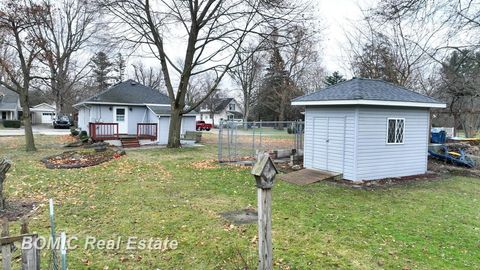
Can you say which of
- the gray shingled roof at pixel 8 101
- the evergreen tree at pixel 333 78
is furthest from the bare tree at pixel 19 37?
the gray shingled roof at pixel 8 101

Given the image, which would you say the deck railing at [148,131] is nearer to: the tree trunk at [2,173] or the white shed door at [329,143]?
the white shed door at [329,143]

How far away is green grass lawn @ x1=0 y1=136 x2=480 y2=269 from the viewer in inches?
192

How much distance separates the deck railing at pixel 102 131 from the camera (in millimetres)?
20453

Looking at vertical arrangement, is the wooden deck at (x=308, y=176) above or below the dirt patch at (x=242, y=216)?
above

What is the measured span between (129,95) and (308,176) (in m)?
18.4

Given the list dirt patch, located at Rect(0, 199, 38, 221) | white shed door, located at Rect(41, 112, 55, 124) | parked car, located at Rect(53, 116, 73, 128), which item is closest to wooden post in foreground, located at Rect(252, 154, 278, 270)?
dirt patch, located at Rect(0, 199, 38, 221)

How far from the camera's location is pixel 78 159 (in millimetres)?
14305

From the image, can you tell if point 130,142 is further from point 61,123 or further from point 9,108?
point 9,108

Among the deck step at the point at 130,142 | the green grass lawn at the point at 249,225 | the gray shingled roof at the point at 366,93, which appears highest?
the gray shingled roof at the point at 366,93

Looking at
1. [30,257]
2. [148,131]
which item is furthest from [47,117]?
[30,257]

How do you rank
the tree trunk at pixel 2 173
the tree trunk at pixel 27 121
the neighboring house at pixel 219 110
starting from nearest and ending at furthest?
the tree trunk at pixel 2 173 → the tree trunk at pixel 27 121 → the neighboring house at pixel 219 110

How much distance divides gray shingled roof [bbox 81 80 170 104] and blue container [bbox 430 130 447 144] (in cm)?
1888

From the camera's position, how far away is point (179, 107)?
19328 mm

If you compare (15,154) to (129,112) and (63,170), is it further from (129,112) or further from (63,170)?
(129,112)
